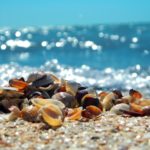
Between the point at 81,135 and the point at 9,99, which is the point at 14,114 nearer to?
the point at 9,99

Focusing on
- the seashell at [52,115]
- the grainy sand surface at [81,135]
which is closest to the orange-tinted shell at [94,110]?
the grainy sand surface at [81,135]

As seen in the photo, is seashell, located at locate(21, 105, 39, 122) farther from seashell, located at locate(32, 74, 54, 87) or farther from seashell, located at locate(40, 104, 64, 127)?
seashell, located at locate(32, 74, 54, 87)

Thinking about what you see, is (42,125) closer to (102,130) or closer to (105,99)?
(102,130)

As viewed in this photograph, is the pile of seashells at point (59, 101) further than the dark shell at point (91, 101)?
No

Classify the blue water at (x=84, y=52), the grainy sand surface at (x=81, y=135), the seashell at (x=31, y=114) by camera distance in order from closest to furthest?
the grainy sand surface at (x=81, y=135) < the seashell at (x=31, y=114) < the blue water at (x=84, y=52)

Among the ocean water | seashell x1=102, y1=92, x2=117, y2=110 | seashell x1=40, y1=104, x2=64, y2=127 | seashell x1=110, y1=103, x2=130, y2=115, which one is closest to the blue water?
the ocean water

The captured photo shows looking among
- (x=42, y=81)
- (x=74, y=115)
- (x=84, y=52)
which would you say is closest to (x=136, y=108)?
(x=74, y=115)

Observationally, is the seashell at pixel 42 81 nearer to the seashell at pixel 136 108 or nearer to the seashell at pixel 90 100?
the seashell at pixel 90 100
